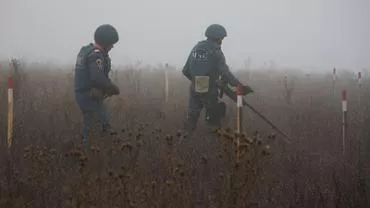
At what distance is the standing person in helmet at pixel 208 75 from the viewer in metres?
8.48

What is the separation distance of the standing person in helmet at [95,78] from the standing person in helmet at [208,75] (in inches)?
83.9

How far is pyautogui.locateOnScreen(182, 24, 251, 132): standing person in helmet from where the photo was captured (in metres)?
8.48

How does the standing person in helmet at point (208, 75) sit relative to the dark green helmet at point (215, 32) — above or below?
below

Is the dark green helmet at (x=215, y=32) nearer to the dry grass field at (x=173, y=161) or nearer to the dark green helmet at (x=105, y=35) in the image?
the dry grass field at (x=173, y=161)

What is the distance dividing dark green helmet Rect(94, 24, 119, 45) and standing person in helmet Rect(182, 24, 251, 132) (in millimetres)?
2157

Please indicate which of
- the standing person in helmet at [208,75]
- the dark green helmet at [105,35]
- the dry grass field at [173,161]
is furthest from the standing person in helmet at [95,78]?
the standing person in helmet at [208,75]

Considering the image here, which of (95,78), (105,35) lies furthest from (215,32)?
(95,78)

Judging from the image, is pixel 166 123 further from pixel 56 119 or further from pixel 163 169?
pixel 163 169

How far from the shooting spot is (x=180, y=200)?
4445mm

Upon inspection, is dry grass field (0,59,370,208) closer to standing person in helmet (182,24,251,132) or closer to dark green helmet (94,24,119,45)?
standing person in helmet (182,24,251,132)

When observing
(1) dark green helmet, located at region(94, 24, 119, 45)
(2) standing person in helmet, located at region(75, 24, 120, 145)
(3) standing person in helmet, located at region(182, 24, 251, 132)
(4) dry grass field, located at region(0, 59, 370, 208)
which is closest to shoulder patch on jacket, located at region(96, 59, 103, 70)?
(2) standing person in helmet, located at region(75, 24, 120, 145)

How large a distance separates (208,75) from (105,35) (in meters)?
2.45

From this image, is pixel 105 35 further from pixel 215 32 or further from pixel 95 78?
pixel 215 32

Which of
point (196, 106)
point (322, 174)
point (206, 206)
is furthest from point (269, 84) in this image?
point (206, 206)
